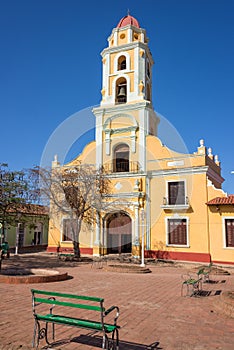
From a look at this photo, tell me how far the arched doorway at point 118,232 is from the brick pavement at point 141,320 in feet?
38.6

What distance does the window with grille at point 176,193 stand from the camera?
19.9 m

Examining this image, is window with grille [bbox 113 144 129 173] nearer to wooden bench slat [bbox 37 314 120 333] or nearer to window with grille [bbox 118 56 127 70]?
window with grille [bbox 118 56 127 70]

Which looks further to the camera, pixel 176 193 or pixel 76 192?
pixel 76 192

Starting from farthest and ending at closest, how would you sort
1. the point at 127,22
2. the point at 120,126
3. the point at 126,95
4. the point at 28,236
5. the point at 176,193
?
the point at 28,236 < the point at 127,22 < the point at 126,95 < the point at 120,126 < the point at 176,193

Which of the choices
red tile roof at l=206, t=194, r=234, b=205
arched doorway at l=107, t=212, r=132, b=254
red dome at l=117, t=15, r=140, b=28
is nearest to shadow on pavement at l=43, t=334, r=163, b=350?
red tile roof at l=206, t=194, r=234, b=205

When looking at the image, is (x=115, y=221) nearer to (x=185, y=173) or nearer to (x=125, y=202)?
(x=125, y=202)

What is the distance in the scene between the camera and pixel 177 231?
1986 centimetres

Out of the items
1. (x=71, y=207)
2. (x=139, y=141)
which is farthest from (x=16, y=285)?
(x=139, y=141)

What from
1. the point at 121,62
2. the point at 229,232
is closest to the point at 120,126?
the point at 121,62

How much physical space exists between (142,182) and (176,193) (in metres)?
2.65

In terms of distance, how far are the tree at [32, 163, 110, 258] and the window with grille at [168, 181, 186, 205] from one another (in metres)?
4.70

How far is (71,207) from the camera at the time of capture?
21594 millimetres

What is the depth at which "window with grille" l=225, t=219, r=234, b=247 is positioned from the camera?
18.0 metres

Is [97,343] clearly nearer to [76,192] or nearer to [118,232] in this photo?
[76,192]
